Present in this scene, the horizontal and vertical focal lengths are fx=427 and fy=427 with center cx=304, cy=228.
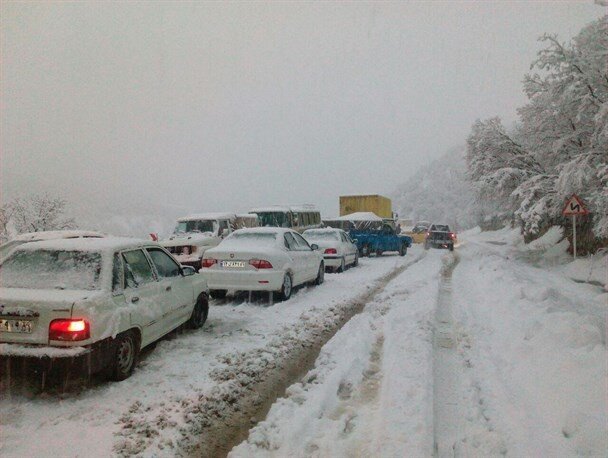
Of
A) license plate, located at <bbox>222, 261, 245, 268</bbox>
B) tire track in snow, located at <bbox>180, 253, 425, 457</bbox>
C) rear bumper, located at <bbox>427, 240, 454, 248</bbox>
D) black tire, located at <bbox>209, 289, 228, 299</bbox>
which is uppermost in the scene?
license plate, located at <bbox>222, 261, 245, 268</bbox>

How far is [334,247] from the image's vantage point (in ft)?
50.6

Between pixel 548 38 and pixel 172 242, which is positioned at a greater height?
pixel 548 38

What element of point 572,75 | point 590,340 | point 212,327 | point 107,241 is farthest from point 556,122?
point 107,241

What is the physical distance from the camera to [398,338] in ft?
20.9

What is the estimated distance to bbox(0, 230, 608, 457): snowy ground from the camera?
136 inches

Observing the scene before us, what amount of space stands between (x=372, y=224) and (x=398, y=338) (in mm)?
17527

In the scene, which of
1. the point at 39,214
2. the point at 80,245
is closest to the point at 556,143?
the point at 80,245

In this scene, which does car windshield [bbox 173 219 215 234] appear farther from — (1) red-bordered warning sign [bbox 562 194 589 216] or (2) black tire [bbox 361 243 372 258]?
(1) red-bordered warning sign [bbox 562 194 589 216]

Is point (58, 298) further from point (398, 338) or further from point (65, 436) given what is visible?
point (398, 338)

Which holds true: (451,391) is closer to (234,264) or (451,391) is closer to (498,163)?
(234,264)

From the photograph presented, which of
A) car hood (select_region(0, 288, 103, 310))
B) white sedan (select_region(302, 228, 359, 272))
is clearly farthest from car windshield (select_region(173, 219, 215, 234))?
car hood (select_region(0, 288, 103, 310))

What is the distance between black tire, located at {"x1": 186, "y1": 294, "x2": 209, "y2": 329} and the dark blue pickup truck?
15.8m

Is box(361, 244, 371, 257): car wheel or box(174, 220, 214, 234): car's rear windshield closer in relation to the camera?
box(174, 220, 214, 234): car's rear windshield

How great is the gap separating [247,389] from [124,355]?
1477 millimetres
